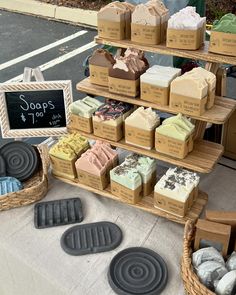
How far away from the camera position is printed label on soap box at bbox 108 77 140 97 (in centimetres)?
159

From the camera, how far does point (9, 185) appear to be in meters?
1.70

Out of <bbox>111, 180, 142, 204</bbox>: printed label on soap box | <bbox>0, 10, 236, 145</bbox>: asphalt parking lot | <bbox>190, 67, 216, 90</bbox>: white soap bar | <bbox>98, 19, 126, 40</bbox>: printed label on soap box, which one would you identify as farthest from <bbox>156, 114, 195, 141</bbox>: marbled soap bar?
<bbox>0, 10, 236, 145</bbox>: asphalt parking lot

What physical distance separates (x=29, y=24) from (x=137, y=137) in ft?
16.6

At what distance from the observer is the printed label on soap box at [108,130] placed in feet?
5.43

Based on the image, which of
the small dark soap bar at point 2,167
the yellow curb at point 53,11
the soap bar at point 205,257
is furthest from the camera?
the yellow curb at point 53,11

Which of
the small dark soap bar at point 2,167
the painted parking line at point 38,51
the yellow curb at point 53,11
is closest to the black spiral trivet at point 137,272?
the small dark soap bar at point 2,167

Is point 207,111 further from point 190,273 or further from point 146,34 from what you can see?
point 190,273

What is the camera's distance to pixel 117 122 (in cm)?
164

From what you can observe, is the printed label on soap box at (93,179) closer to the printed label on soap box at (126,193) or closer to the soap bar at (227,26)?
the printed label on soap box at (126,193)

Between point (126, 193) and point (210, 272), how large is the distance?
515 millimetres

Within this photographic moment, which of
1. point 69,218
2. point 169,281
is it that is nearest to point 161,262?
point 169,281

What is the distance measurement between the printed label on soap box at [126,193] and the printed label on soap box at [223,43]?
1.98 feet

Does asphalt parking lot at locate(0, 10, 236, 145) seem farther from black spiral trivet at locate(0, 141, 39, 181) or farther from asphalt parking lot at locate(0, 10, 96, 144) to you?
black spiral trivet at locate(0, 141, 39, 181)

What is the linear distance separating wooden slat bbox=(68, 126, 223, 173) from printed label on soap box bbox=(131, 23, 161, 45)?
0.40m
